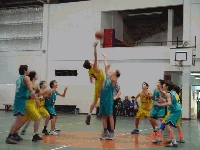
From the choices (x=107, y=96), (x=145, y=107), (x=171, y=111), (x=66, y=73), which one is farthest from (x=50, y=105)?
(x=66, y=73)

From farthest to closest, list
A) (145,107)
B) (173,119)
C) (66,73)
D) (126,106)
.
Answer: (66,73) < (126,106) < (145,107) < (173,119)

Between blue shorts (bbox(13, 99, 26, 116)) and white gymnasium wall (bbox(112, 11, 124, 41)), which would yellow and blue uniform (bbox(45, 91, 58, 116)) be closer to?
blue shorts (bbox(13, 99, 26, 116))

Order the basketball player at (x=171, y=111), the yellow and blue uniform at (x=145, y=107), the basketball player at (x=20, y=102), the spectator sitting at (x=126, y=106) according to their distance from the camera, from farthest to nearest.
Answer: the spectator sitting at (x=126, y=106)
the yellow and blue uniform at (x=145, y=107)
the basketball player at (x=171, y=111)
the basketball player at (x=20, y=102)

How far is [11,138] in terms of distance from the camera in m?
8.31

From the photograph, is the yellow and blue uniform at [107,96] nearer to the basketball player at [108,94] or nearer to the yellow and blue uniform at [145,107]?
the basketball player at [108,94]

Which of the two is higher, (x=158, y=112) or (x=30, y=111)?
(x=30, y=111)

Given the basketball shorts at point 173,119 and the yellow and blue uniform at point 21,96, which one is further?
the basketball shorts at point 173,119

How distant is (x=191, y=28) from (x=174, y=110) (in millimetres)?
13014

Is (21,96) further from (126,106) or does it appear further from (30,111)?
(126,106)

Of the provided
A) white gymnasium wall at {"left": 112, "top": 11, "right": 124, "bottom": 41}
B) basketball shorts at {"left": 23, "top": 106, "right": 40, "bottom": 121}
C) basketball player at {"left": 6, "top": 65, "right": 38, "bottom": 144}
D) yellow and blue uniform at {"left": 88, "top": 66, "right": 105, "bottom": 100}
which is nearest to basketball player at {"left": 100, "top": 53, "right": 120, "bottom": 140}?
yellow and blue uniform at {"left": 88, "top": 66, "right": 105, "bottom": 100}

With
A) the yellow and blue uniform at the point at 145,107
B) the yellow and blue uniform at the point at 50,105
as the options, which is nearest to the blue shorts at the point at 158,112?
the yellow and blue uniform at the point at 145,107

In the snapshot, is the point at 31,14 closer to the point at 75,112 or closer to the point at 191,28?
the point at 75,112

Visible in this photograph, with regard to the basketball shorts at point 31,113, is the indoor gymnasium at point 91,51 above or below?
above

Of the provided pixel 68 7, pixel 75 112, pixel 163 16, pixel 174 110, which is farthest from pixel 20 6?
pixel 174 110
